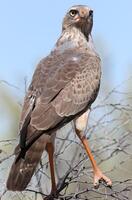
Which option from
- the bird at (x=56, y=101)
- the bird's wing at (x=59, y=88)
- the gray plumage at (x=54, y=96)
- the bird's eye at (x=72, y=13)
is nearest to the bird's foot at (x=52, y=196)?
the bird at (x=56, y=101)

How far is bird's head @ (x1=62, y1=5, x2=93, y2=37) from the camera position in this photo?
270 inches

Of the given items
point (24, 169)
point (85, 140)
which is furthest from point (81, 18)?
point (24, 169)

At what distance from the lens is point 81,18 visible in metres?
6.91

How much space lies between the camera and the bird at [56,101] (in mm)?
5312

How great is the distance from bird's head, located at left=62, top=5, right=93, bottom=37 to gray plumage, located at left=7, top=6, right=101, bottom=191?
46mm

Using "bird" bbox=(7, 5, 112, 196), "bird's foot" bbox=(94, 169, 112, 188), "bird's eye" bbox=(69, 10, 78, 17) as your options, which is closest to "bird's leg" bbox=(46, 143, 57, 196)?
"bird" bbox=(7, 5, 112, 196)

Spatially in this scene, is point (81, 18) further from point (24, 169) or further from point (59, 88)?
point (24, 169)

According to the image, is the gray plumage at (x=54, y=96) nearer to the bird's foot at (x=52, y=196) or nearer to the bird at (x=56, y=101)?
the bird at (x=56, y=101)

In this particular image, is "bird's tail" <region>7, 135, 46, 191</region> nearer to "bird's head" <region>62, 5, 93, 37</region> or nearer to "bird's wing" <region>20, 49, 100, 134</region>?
"bird's wing" <region>20, 49, 100, 134</region>

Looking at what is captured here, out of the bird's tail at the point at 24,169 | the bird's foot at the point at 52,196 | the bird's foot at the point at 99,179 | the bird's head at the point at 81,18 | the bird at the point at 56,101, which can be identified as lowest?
the bird's foot at the point at 52,196

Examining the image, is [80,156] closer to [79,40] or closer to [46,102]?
[46,102]

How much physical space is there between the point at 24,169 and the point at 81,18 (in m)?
2.34

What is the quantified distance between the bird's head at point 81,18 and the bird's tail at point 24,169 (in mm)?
2027

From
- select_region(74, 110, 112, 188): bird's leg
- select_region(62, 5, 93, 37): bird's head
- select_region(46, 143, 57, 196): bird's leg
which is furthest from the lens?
select_region(62, 5, 93, 37): bird's head
